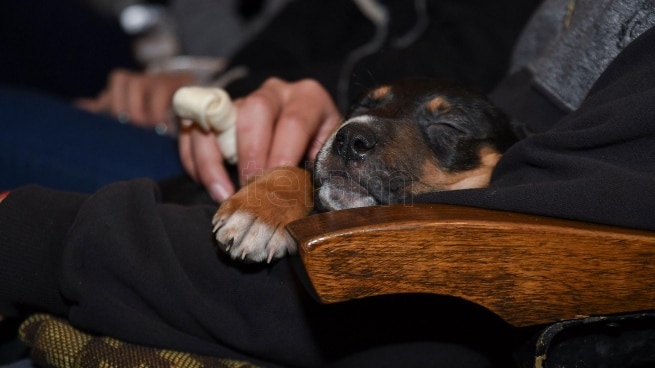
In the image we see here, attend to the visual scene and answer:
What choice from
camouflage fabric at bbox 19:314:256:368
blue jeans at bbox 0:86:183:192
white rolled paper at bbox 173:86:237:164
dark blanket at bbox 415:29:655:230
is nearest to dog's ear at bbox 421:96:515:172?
dark blanket at bbox 415:29:655:230

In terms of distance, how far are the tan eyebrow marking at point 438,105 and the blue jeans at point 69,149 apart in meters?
1.15

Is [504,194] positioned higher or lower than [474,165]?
higher

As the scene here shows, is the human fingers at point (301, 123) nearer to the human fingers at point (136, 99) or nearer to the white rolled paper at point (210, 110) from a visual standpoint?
the white rolled paper at point (210, 110)

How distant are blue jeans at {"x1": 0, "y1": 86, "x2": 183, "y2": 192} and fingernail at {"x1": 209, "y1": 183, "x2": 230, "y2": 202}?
0.49m

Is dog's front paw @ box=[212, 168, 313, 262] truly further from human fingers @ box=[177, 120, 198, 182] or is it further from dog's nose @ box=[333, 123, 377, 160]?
human fingers @ box=[177, 120, 198, 182]

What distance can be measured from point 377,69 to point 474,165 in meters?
0.76

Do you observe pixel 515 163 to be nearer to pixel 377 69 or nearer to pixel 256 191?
pixel 256 191

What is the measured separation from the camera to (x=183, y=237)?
4.83ft

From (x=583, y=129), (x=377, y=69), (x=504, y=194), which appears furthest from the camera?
(x=377, y=69)

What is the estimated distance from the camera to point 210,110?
2.04m

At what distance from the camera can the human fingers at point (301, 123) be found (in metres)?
2.02

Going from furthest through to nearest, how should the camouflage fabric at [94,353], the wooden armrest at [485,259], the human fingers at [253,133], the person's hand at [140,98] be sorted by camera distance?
the person's hand at [140,98]
the human fingers at [253,133]
the camouflage fabric at [94,353]
the wooden armrest at [485,259]

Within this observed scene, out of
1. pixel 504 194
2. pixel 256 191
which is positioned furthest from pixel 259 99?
pixel 504 194

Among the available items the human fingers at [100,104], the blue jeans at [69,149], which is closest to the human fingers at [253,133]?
the blue jeans at [69,149]
